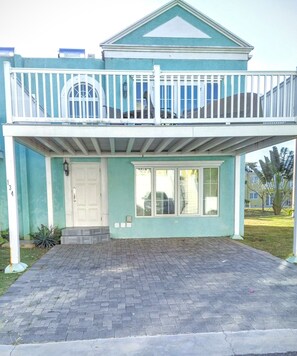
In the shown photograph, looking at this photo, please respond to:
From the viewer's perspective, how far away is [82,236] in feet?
22.4

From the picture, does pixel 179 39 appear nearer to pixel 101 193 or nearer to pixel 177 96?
pixel 177 96

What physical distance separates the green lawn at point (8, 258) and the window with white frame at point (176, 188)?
9.81 ft

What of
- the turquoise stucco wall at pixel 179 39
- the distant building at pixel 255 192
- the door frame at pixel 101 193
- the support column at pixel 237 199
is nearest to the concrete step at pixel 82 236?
the door frame at pixel 101 193

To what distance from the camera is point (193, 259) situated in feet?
17.4

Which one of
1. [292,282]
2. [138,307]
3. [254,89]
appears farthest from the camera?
[254,89]

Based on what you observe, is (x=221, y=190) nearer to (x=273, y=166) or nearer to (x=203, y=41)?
(x=203, y=41)

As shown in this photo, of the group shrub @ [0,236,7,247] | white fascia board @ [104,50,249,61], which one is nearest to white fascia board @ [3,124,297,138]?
shrub @ [0,236,7,247]

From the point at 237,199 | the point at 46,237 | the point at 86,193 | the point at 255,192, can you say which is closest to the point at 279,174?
the point at 255,192

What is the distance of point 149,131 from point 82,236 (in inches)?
154

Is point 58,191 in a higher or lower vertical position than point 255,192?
higher

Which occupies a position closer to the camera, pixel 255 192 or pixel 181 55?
pixel 181 55

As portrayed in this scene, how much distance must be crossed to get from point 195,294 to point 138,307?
3.03ft

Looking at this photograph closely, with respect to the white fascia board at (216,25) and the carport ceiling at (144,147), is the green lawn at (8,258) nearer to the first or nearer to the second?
the carport ceiling at (144,147)

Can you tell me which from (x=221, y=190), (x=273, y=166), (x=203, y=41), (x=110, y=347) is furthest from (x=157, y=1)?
(x=273, y=166)
